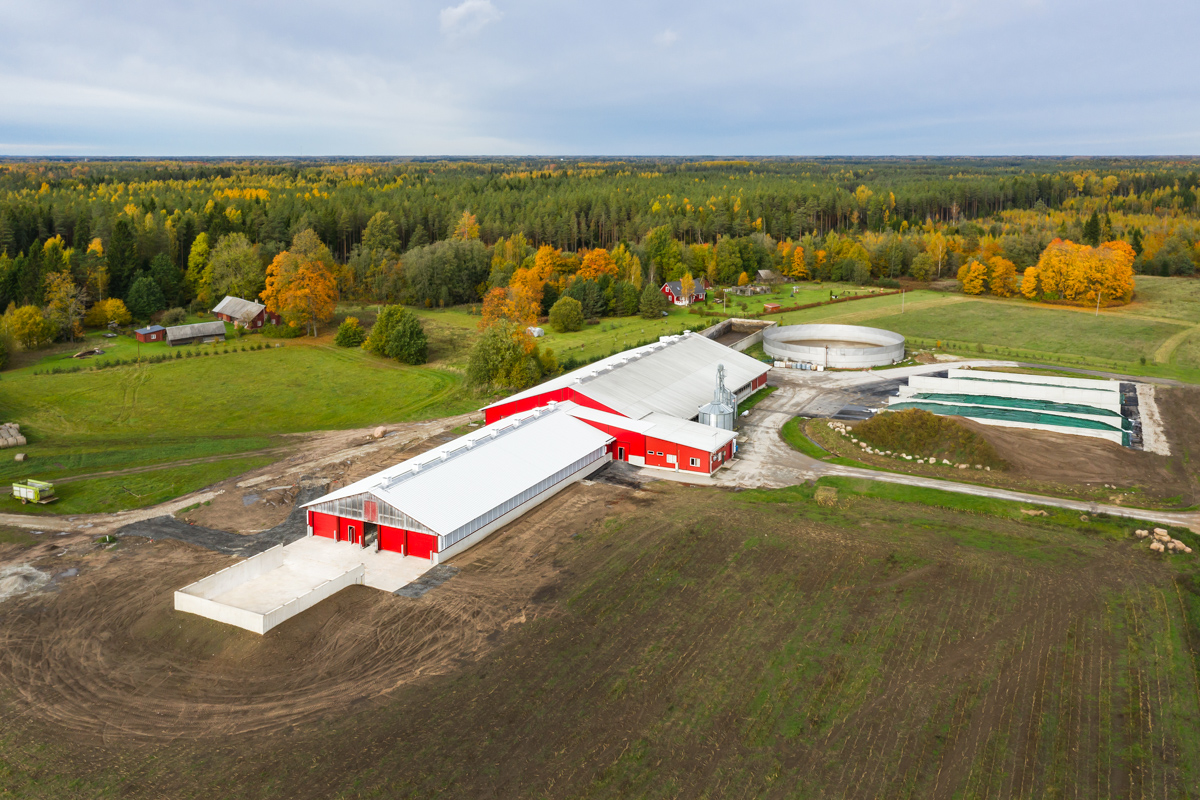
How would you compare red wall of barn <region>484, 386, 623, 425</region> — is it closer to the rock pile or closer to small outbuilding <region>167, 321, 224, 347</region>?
the rock pile

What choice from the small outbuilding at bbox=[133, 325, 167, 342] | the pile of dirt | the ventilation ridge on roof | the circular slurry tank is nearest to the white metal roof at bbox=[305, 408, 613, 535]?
the ventilation ridge on roof

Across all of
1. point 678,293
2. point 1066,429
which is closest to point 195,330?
point 678,293

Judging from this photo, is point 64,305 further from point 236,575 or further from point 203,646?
point 203,646

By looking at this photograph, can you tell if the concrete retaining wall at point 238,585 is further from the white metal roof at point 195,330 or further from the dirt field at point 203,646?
the white metal roof at point 195,330

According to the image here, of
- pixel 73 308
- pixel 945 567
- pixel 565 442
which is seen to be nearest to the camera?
pixel 945 567

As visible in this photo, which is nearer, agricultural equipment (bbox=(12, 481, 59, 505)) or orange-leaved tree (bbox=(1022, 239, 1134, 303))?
agricultural equipment (bbox=(12, 481, 59, 505))

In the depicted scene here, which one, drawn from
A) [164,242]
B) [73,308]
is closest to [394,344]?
[73,308]

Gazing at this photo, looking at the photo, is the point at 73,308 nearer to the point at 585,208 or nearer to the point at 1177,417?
the point at 585,208
